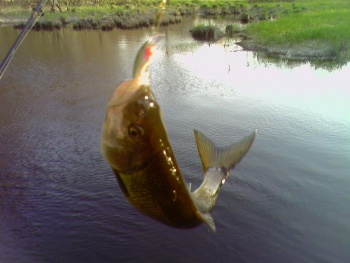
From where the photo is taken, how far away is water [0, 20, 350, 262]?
4.17 metres

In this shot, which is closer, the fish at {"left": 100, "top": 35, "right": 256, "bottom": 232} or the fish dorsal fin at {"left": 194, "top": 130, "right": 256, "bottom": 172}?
the fish at {"left": 100, "top": 35, "right": 256, "bottom": 232}

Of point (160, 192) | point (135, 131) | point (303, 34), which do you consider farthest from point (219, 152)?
point (303, 34)

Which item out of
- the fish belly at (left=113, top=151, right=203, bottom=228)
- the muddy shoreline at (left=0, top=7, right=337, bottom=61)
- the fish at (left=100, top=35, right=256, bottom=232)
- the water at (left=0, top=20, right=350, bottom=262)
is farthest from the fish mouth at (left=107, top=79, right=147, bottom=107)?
the muddy shoreline at (left=0, top=7, right=337, bottom=61)

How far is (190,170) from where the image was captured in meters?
5.61

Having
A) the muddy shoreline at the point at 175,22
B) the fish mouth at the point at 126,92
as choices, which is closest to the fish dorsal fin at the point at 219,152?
the fish mouth at the point at 126,92

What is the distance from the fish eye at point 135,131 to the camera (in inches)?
40.8

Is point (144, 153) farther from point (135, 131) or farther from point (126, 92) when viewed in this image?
point (126, 92)

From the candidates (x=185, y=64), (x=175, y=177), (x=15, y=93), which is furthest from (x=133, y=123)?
(x=185, y=64)

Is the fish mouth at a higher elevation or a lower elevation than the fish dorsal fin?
higher

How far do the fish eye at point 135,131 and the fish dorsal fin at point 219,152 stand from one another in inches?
20.7

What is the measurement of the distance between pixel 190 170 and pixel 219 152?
410cm

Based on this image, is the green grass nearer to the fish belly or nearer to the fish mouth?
the fish belly

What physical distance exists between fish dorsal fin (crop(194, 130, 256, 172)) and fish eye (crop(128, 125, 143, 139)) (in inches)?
20.7

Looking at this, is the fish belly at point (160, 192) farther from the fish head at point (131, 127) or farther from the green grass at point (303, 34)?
the green grass at point (303, 34)
